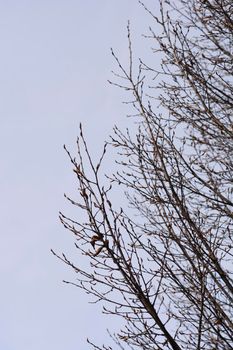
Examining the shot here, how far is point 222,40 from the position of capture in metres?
5.75

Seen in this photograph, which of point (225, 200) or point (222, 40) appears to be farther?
point (222, 40)

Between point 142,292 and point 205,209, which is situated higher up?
point 205,209

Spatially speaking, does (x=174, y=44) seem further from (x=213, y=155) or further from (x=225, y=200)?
(x=225, y=200)

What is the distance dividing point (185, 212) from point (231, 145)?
213cm

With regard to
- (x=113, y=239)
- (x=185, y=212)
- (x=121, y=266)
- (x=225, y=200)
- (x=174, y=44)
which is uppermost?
(x=174, y=44)

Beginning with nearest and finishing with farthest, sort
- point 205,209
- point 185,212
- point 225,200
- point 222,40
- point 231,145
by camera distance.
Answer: point 185,212
point 225,200
point 231,145
point 205,209
point 222,40

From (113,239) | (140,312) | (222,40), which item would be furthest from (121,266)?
(222,40)

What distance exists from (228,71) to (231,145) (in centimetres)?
106

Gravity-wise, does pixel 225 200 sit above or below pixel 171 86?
below

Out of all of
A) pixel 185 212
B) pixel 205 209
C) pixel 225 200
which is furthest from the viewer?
pixel 205 209

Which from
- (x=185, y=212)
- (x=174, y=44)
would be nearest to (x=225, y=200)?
(x=185, y=212)

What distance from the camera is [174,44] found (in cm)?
540

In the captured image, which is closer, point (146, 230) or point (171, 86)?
point (146, 230)

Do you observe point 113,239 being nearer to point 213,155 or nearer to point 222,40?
point 213,155
